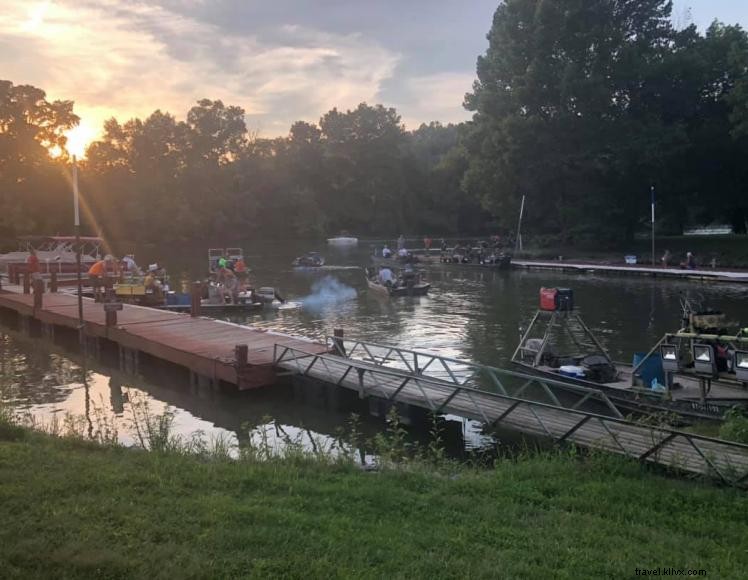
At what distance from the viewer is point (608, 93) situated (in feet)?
180

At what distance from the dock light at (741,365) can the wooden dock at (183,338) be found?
9.63 metres

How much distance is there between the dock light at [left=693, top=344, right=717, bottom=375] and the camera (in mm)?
11406

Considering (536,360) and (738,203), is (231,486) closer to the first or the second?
(536,360)

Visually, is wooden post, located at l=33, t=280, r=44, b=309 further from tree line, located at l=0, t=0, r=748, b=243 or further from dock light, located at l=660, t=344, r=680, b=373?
tree line, located at l=0, t=0, r=748, b=243

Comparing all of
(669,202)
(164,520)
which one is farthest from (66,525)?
Result: (669,202)

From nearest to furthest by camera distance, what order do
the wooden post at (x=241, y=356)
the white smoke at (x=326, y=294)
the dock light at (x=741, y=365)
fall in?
1. the dock light at (x=741, y=365)
2. the wooden post at (x=241, y=356)
3. the white smoke at (x=326, y=294)

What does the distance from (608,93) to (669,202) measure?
433 inches

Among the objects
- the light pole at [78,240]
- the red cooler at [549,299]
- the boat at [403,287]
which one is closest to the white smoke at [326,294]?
the boat at [403,287]

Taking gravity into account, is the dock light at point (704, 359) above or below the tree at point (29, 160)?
below

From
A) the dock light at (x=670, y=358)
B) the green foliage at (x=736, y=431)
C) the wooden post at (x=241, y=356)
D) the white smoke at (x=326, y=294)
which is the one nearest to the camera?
the green foliage at (x=736, y=431)

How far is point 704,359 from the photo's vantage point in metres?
11.5

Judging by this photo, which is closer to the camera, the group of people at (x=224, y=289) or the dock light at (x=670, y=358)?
the dock light at (x=670, y=358)

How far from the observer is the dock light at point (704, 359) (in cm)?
1141

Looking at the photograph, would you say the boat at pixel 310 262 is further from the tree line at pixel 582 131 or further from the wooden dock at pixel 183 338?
the wooden dock at pixel 183 338
